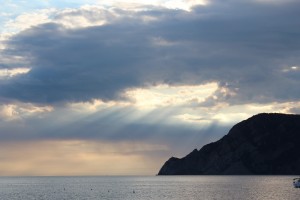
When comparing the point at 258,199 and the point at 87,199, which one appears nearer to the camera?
the point at 258,199

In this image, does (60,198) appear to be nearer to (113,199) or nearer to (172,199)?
(113,199)

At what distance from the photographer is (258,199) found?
174 metres

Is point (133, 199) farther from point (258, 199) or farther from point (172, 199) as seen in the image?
point (258, 199)

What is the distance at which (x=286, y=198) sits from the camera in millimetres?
176500

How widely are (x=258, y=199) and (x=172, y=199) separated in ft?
96.6

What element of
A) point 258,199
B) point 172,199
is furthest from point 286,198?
point 172,199

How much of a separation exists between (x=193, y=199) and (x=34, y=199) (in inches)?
2324

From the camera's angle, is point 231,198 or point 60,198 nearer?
point 231,198

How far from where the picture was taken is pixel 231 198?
17775 centimetres

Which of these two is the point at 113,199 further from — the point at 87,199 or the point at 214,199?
the point at 214,199

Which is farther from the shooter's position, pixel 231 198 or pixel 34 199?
pixel 34 199

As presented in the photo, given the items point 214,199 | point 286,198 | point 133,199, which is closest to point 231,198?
point 214,199

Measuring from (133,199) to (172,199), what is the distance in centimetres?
1436

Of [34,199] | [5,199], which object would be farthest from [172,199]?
[5,199]
